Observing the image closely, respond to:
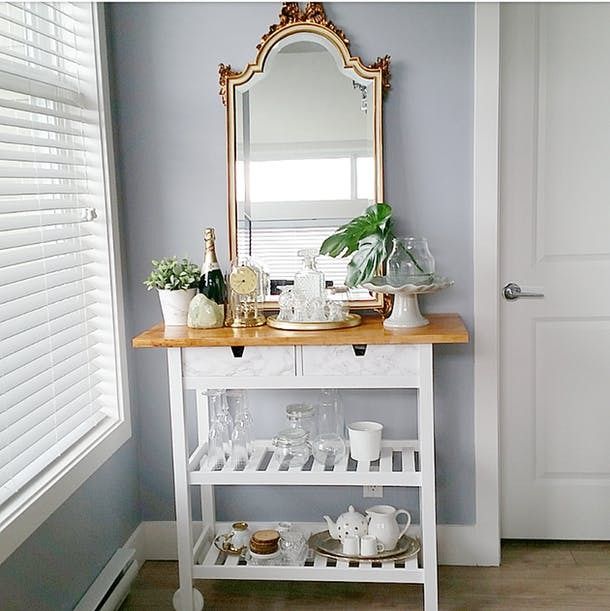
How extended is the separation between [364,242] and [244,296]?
43 centimetres

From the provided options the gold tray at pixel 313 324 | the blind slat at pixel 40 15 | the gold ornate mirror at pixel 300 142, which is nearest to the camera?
the blind slat at pixel 40 15

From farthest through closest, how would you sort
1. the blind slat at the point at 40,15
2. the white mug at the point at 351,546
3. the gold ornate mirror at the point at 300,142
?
the gold ornate mirror at the point at 300,142 < the white mug at the point at 351,546 < the blind slat at the point at 40,15

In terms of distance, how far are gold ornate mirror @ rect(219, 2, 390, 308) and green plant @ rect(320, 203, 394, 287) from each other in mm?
151

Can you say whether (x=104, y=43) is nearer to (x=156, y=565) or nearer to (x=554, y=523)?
(x=156, y=565)

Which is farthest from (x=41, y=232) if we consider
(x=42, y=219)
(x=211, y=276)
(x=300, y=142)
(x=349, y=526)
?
(x=349, y=526)

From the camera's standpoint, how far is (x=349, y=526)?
268 cm

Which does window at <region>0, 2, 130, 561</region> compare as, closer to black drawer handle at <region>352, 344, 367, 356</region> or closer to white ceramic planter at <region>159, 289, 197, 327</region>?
white ceramic planter at <region>159, 289, 197, 327</region>

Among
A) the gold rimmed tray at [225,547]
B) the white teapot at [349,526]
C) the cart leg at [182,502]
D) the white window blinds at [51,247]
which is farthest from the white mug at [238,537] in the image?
the white window blinds at [51,247]

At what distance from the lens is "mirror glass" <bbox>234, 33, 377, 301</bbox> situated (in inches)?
109

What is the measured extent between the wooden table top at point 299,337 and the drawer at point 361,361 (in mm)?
50

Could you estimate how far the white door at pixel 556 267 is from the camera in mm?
2846

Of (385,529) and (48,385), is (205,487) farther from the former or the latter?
(48,385)

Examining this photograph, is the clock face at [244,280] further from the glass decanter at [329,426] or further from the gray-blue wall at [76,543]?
the gray-blue wall at [76,543]

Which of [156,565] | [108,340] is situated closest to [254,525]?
[156,565]
